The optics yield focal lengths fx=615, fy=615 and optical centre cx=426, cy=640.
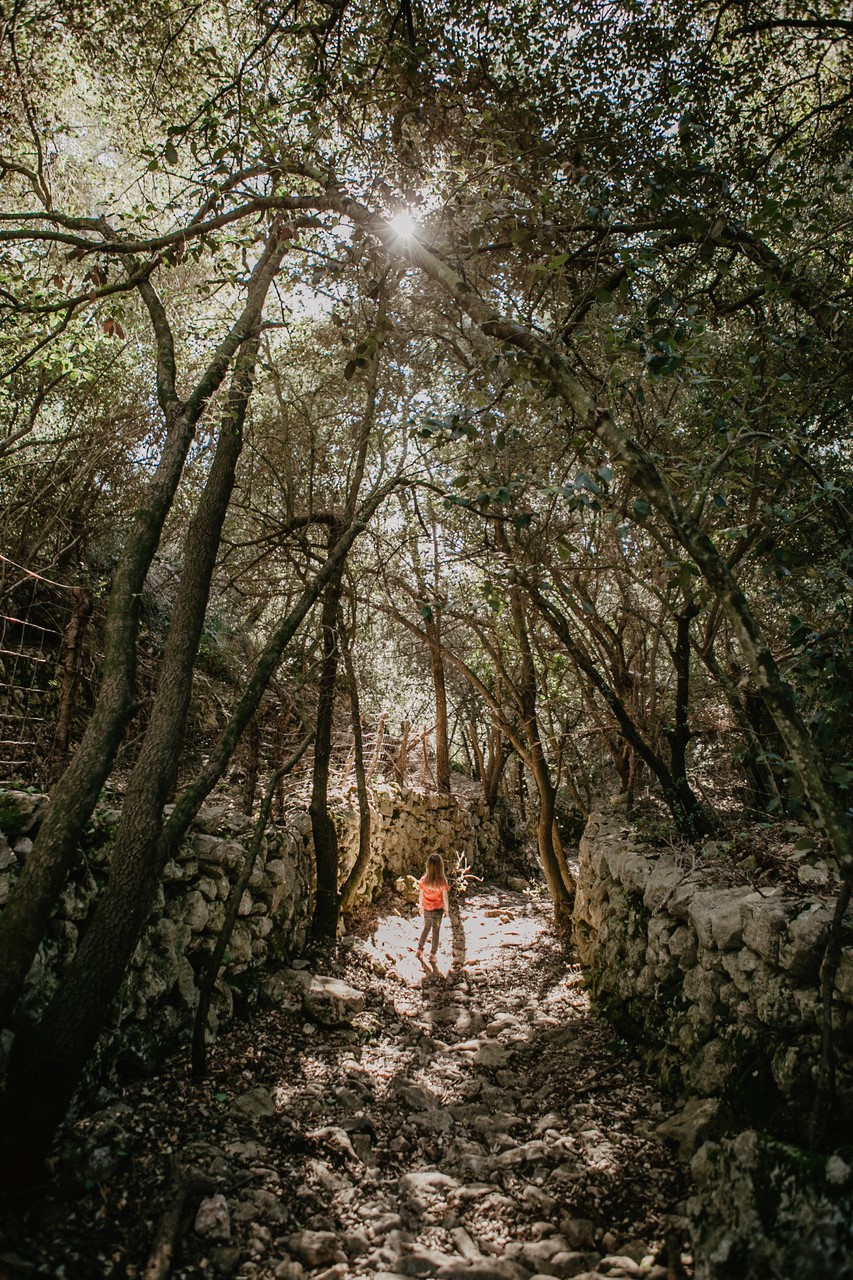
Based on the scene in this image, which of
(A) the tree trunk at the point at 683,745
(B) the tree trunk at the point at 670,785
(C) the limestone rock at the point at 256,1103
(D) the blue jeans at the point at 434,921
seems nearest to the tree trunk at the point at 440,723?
(D) the blue jeans at the point at 434,921

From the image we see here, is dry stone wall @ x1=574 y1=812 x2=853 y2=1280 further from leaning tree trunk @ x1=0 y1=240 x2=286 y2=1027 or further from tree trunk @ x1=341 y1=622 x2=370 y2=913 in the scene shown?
leaning tree trunk @ x1=0 y1=240 x2=286 y2=1027

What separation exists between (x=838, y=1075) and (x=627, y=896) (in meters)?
3.01

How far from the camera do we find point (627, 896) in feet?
19.3

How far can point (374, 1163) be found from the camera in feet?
12.2

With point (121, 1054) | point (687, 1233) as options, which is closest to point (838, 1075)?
point (687, 1233)

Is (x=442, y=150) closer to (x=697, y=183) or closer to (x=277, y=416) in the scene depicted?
(x=697, y=183)

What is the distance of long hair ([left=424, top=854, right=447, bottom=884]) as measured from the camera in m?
7.90

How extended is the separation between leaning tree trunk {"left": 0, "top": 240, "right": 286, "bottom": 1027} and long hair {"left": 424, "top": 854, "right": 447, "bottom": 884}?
16.9 feet

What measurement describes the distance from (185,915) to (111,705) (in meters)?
1.99

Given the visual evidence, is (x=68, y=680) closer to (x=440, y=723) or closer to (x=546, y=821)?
(x=546, y=821)

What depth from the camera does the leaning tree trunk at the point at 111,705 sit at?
316 cm

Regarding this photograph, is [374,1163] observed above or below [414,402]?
below

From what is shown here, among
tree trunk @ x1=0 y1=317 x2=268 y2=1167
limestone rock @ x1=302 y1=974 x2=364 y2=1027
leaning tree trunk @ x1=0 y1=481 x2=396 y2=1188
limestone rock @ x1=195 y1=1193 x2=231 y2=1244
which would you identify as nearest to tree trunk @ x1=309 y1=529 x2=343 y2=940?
limestone rock @ x1=302 y1=974 x2=364 y2=1027

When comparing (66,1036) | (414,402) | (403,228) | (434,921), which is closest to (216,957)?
(66,1036)
